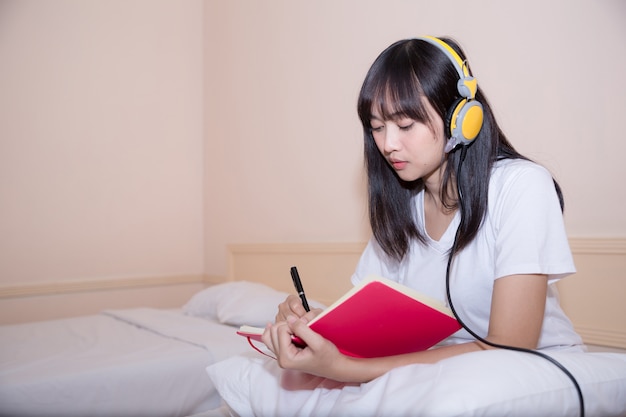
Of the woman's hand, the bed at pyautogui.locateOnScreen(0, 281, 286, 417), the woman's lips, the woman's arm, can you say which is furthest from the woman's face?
the bed at pyautogui.locateOnScreen(0, 281, 286, 417)

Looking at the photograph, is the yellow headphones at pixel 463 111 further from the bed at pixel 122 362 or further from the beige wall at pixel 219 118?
the bed at pixel 122 362

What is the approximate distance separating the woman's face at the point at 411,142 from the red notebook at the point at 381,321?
1.00ft

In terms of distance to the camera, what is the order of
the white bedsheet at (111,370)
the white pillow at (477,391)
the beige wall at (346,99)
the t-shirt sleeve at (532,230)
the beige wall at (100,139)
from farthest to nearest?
the beige wall at (100,139), the beige wall at (346,99), the white bedsheet at (111,370), the t-shirt sleeve at (532,230), the white pillow at (477,391)

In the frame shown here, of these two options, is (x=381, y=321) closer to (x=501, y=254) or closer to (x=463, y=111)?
(x=501, y=254)

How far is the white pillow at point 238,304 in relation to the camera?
2189 millimetres

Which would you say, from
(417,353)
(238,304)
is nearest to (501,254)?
(417,353)

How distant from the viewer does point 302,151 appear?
2.72 meters

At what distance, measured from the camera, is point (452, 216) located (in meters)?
1.19

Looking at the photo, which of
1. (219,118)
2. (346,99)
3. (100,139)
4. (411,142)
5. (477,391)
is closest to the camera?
(477,391)

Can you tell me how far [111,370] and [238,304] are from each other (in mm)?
699

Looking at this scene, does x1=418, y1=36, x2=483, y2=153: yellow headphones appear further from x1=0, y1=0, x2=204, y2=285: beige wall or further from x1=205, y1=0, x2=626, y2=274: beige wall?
x1=0, y1=0, x2=204, y2=285: beige wall

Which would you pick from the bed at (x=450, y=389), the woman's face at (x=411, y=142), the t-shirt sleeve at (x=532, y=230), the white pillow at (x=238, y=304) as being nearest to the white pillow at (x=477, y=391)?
the bed at (x=450, y=389)

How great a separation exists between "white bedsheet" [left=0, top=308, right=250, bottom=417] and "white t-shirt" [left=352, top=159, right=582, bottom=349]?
763 millimetres

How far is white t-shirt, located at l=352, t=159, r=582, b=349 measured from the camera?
95 centimetres
